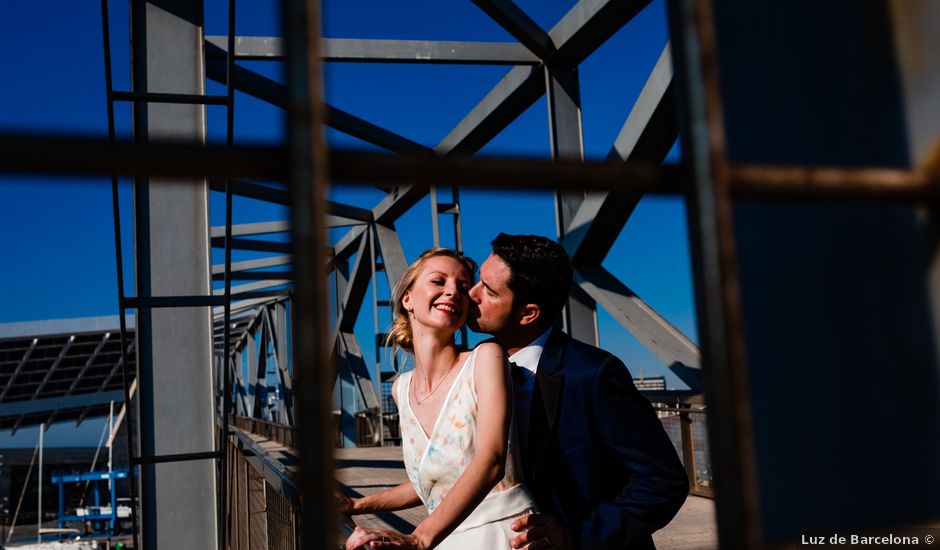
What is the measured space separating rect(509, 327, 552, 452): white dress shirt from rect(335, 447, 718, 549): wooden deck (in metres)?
0.66

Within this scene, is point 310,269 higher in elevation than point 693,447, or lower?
higher

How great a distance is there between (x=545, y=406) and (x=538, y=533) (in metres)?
0.58

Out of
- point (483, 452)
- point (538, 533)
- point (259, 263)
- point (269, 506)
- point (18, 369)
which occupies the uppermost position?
point (259, 263)

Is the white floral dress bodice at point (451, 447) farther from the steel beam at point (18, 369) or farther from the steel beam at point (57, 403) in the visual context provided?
the steel beam at point (57, 403)

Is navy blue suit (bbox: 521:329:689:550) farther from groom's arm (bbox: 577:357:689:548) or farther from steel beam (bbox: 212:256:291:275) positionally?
steel beam (bbox: 212:256:291:275)

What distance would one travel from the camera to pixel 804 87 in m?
Answer: 1.10

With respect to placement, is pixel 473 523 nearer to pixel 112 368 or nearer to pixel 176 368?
pixel 176 368

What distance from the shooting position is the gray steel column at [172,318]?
5508mm

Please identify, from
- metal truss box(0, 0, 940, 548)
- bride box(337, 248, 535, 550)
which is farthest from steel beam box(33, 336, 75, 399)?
bride box(337, 248, 535, 550)

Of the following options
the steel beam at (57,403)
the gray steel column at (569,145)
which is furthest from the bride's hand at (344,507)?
the steel beam at (57,403)

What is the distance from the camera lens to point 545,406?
2.75 metres

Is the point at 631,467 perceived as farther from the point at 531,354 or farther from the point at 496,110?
the point at 496,110

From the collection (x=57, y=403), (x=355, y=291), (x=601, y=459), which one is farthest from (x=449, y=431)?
(x=57, y=403)

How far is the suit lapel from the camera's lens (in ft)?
8.89
